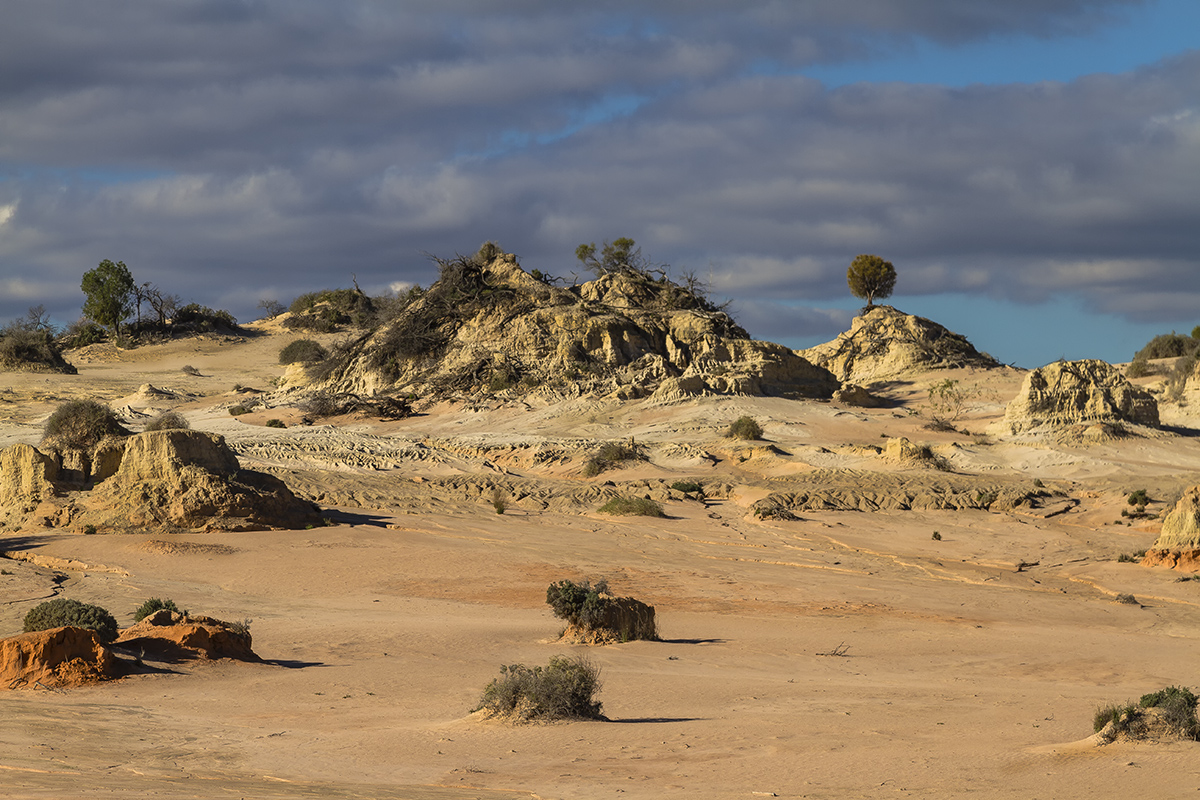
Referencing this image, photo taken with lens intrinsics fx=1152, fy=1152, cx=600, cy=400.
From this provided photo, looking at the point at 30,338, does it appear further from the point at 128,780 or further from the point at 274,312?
the point at 128,780

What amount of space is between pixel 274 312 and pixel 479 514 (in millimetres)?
56123

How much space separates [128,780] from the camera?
20.6 ft

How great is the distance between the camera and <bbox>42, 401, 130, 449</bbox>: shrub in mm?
23969

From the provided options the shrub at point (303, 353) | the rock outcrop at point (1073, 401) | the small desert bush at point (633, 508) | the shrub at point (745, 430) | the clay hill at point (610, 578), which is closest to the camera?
the clay hill at point (610, 578)

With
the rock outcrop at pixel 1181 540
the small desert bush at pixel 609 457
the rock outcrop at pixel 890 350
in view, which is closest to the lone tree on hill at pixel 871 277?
the rock outcrop at pixel 890 350

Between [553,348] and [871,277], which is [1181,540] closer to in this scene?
[553,348]

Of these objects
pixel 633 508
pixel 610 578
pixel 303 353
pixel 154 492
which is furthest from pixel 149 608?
pixel 303 353

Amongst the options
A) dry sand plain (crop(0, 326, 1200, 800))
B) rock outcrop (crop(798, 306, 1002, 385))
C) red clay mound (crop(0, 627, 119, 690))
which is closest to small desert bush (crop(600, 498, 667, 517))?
dry sand plain (crop(0, 326, 1200, 800))

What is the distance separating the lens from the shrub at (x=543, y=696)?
8.41 metres

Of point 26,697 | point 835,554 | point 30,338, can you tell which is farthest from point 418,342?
point 26,697

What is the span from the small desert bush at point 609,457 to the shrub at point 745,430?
10.4 feet

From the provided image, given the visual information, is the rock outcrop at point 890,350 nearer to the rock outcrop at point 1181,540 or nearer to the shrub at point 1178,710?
the rock outcrop at point 1181,540

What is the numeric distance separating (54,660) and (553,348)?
32.0 m

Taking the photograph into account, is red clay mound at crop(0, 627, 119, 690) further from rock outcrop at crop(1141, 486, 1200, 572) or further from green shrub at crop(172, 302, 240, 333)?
green shrub at crop(172, 302, 240, 333)
